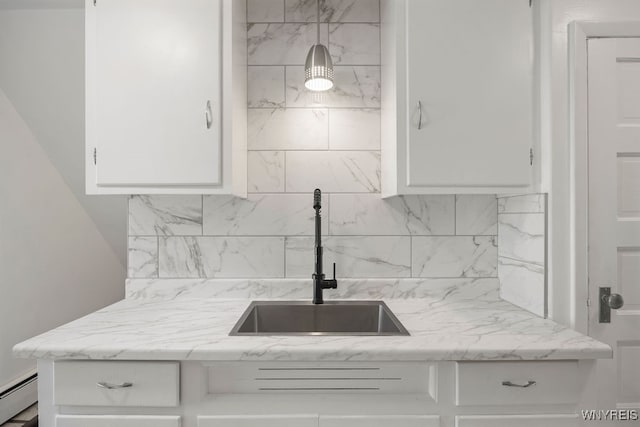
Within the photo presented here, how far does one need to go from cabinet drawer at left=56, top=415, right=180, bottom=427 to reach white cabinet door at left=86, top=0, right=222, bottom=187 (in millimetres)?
799

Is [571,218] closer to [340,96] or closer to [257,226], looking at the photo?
[340,96]

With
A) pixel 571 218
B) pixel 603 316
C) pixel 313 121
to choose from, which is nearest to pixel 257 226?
pixel 313 121

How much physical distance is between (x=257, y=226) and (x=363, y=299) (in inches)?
24.5

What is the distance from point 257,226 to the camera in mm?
1674

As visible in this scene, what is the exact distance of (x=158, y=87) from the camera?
1322 mm

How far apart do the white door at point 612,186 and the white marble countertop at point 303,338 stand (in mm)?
266

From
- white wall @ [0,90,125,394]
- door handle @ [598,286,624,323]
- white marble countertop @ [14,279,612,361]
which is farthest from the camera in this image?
white wall @ [0,90,125,394]

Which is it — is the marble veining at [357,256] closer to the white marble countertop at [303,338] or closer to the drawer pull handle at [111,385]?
the white marble countertop at [303,338]

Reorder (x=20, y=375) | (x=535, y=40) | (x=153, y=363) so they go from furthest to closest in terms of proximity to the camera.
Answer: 1. (x=20, y=375)
2. (x=535, y=40)
3. (x=153, y=363)

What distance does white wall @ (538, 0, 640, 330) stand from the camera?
128cm

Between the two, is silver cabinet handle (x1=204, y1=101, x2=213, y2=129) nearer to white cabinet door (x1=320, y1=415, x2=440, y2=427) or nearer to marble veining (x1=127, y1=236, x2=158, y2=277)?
marble veining (x1=127, y1=236, x2=158, y2=277)

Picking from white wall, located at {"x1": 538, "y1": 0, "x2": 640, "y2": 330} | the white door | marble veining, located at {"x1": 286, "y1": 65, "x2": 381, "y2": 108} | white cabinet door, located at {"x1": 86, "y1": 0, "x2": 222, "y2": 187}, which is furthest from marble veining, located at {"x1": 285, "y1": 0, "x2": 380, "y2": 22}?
the white door

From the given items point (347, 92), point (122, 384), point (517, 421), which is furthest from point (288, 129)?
point (517, 421)

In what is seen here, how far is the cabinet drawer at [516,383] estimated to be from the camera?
3.43ft
